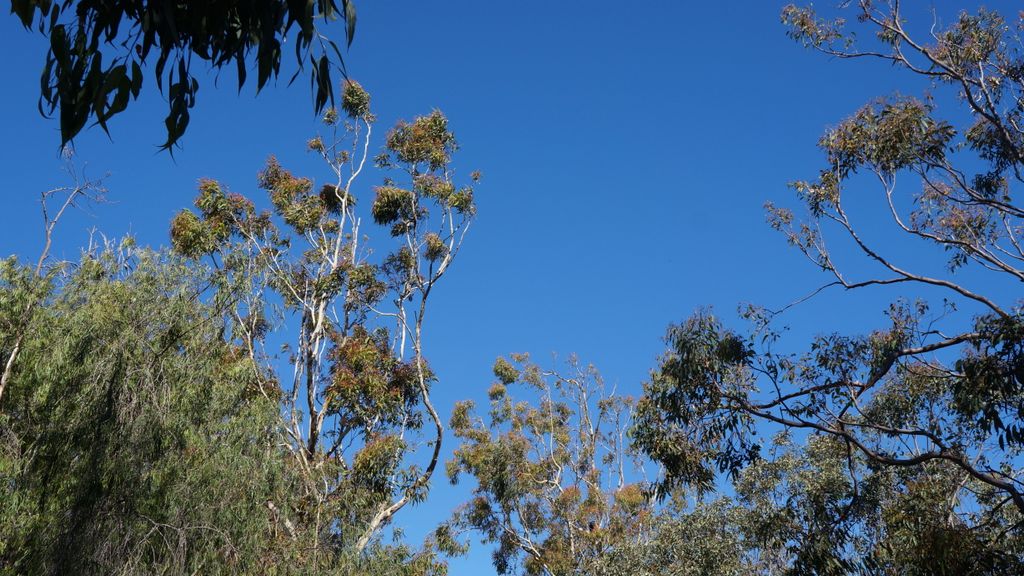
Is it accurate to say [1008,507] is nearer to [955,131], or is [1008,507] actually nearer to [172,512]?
[955,131]

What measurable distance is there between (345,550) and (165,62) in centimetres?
835

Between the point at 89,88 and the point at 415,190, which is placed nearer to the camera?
the point at 89,88

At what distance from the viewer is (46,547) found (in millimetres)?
7562

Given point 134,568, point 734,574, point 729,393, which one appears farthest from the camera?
point 734,574

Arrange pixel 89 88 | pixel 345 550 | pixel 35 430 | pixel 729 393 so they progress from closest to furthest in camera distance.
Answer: pixel 89 88 → pixel 35 430 → pixel 729 393 → pixel 345 550

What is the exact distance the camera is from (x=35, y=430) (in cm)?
855

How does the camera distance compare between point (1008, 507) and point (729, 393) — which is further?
point (1008, 507)

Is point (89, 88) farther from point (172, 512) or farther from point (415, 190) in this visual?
point (415, 190)

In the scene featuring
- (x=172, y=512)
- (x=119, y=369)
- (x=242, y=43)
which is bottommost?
(x=242, y=43)

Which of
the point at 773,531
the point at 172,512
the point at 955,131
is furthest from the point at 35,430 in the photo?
the point at 955,131

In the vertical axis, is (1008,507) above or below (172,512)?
above

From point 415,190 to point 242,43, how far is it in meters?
13.3

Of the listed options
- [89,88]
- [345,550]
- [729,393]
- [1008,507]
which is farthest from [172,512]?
[1008,507]

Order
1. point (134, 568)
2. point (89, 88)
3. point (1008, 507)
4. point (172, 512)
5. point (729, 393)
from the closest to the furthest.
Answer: point (89, 88) → point (134, 568) → point (172, 512) → point (729, 393) → point (1008, 507)
